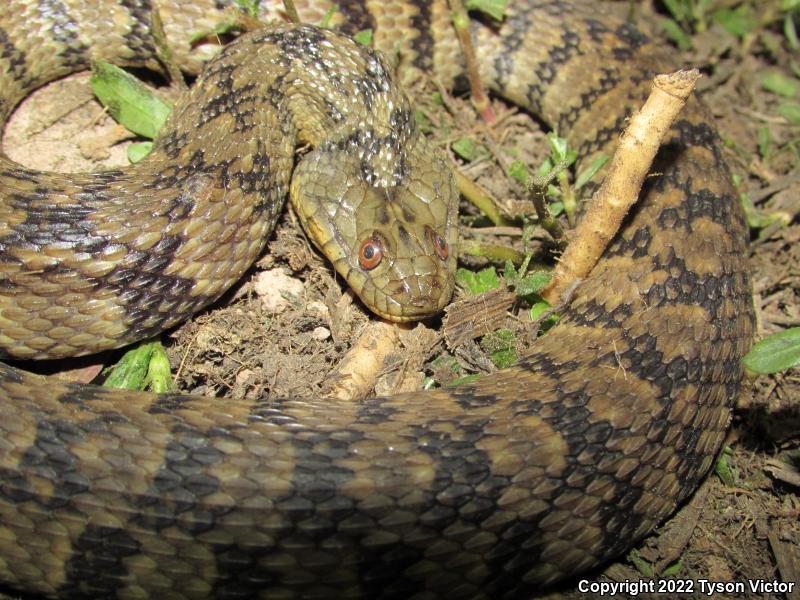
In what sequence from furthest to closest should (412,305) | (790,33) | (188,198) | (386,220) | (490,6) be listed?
(790,33) → (490,6) → (386,220) → (412,305) → (188,198)

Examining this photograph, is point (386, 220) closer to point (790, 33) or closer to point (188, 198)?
point (188, 198)

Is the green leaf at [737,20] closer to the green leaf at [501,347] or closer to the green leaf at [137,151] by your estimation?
the green leaf at [501,347]

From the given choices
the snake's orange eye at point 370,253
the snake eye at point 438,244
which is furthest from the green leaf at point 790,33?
the snake's orange eye at point 370,253

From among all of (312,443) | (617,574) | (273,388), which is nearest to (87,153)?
(273,388)

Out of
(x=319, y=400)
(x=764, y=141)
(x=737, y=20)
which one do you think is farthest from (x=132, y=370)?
(x=737, y=20)

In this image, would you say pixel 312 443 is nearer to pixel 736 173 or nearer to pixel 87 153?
pixel 87 153

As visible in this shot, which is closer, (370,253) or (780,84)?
(370,253)

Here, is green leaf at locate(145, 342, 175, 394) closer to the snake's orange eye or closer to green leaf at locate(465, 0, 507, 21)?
the snake's orange eye
